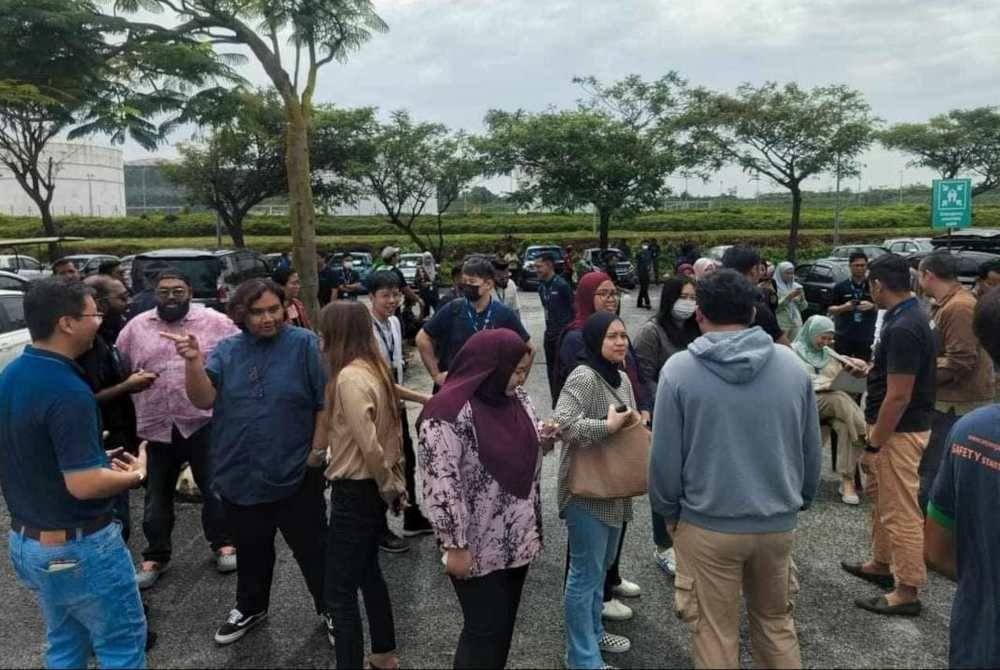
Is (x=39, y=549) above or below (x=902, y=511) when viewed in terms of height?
above

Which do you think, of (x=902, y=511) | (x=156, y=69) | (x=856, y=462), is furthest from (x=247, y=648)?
(x=156, y=69)

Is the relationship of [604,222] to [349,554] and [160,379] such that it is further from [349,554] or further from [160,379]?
[349,554]

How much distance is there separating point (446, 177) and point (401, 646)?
85.8 feet

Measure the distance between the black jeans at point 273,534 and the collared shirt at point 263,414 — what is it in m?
0.09

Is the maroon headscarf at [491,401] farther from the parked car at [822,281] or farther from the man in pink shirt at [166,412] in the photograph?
the parked car at [822,281]

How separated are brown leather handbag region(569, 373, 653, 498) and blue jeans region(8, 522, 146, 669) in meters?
1.79

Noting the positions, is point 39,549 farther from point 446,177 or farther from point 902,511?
point 446,177

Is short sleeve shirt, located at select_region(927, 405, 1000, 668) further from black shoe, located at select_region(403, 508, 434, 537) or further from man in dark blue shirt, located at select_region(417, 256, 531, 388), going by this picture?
black shoe, located at select_region(403, 508, 434, 537)

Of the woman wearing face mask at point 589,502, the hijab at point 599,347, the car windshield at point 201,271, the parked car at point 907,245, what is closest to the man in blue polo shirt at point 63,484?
the woman wearing face mask at point 589,502

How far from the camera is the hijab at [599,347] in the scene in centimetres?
311

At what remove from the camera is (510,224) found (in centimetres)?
3903

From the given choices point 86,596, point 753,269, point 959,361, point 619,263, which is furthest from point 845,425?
point 619,263

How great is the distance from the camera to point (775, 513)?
244cm

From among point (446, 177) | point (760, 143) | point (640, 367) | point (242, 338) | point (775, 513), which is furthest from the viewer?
point (446, 177)
